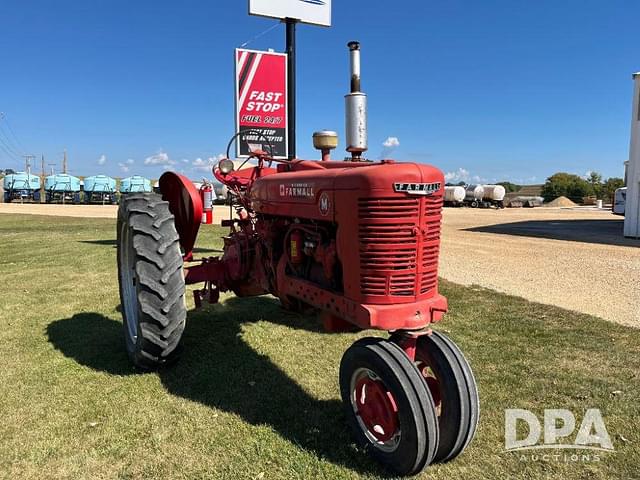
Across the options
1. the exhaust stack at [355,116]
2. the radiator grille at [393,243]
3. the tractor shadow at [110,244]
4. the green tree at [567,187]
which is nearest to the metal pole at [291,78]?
the tractor shadow at [110,244]

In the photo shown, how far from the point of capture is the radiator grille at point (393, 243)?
8.85 ft

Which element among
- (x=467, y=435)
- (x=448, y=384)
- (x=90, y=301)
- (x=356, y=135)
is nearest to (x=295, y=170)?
(x=356, y=135)

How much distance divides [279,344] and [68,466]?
2205 millimetres

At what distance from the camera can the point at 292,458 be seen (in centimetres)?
278

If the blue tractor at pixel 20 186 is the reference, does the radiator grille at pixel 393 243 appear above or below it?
below

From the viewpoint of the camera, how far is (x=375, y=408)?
273 centimetres

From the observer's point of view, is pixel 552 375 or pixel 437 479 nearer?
pixel 437 479

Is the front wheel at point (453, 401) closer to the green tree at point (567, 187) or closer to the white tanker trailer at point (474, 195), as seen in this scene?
the white tanker trailer at point (474, 195)

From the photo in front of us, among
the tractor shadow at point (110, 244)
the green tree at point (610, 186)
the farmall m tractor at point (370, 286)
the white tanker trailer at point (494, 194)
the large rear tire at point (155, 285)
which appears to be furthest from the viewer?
the green tree at point (610, 186)

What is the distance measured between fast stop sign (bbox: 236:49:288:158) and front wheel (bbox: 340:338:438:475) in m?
6.14

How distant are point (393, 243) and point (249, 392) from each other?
1711 mm

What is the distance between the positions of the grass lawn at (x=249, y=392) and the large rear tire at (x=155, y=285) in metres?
0.29

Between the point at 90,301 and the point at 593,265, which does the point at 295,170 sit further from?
the point at 593,265

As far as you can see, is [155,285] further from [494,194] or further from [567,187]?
[567,187]
